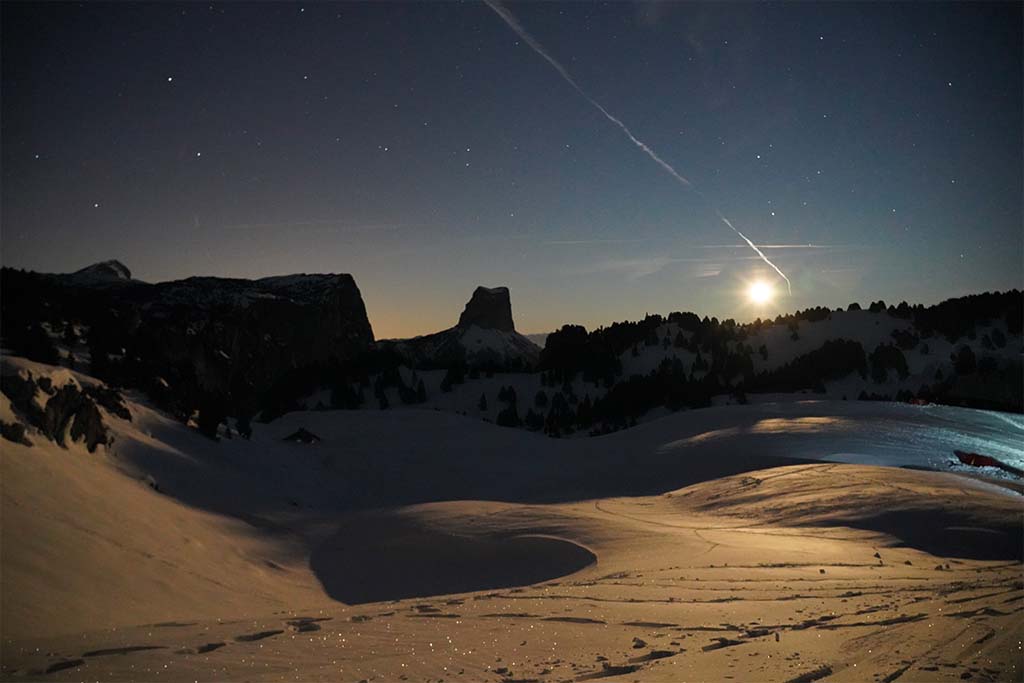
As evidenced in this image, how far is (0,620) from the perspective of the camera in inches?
223

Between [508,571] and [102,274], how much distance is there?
161457 mm

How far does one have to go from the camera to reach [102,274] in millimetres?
140625

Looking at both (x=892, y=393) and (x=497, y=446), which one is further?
(x=892, y=393)

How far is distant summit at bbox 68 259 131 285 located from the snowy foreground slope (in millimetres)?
134874

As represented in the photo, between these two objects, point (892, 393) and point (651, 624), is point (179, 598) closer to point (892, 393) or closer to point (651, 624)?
point (651, 624)

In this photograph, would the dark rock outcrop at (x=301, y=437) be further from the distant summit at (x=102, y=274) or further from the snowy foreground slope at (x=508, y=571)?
the distant summit at (x=102, y=274)

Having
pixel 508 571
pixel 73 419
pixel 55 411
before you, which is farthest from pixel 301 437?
pixel 508 571

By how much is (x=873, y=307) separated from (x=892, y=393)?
2116 cm

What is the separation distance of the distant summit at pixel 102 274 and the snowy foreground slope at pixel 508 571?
13487 cm

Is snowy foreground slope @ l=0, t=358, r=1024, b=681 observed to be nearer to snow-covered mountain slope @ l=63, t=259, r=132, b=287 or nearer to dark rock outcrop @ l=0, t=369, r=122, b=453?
dark rock outcrop @ l=0, t=369, r=122, b=453

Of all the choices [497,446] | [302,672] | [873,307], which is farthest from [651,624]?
[873,307]

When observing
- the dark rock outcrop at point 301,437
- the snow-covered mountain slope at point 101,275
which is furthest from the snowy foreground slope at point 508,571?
the snow-covered mountain slope at point 101,275

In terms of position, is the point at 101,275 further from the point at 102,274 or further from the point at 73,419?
the point at 73,419

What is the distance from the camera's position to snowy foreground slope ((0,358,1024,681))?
5.44 meters
